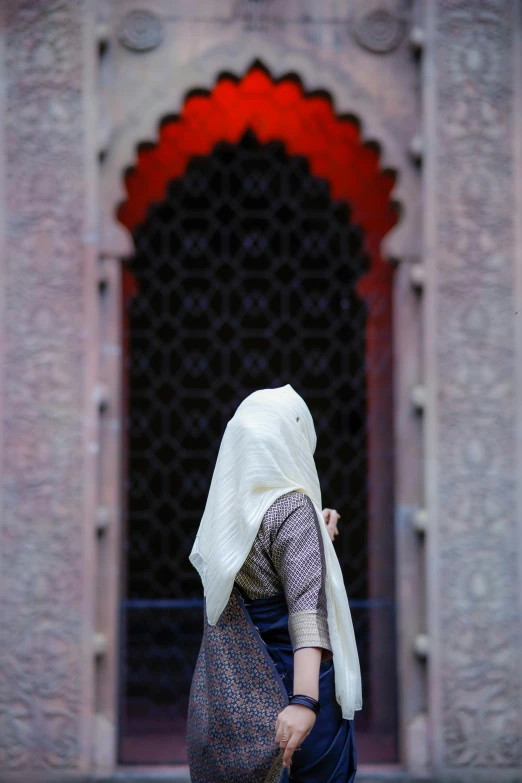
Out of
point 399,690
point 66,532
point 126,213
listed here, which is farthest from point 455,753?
point 126,213

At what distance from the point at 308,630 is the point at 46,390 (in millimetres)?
1952

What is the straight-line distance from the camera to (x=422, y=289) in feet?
11.2

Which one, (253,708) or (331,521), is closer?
(253,708)

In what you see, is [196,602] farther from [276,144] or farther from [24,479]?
[276,144]

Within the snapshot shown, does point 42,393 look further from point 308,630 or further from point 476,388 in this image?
point 308,630

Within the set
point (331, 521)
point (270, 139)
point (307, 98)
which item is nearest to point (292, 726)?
point (331, 521)

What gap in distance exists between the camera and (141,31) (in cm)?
347

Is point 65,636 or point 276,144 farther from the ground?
point 276,144

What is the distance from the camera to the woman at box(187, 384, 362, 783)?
1567 mm

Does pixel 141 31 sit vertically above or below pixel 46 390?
above

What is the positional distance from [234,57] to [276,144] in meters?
0.62

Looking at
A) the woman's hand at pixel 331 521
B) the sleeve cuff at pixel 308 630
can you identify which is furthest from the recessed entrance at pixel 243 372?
the sleeve cuff at pixel 308 630

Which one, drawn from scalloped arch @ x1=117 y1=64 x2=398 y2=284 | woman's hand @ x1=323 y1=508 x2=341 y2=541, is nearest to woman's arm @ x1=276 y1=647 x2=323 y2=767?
woman's hand @ x1=323 y1=508 x2=341 y2=541

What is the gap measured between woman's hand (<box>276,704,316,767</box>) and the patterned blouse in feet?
0.31
